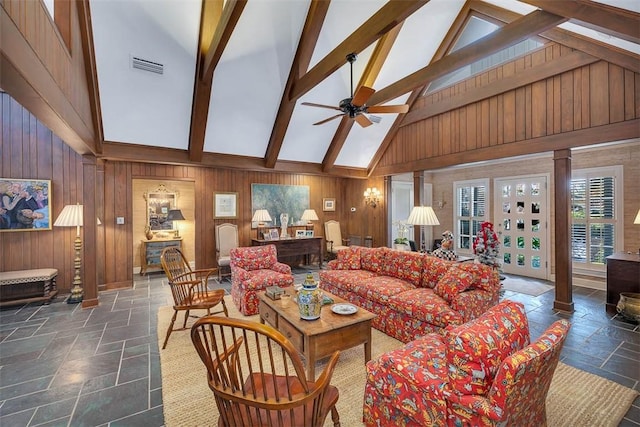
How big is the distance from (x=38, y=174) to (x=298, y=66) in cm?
473

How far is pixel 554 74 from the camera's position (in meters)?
4.23

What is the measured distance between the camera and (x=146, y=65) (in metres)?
4.13

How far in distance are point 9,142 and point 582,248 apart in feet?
34.2

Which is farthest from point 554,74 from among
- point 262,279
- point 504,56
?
Result: point 262,279

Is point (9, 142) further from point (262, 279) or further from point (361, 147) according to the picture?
point (361, 147)

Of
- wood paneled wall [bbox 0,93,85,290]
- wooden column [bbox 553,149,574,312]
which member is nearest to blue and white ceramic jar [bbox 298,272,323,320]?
wooden column [bbox 553,149,574,312]

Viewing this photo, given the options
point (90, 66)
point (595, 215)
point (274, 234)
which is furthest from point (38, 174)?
point (595, 215)

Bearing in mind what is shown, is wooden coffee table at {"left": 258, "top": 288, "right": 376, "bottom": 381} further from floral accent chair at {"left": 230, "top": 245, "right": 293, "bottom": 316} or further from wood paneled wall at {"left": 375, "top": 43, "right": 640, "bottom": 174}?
wood paneled wall at {"left": 375, "top": 43, "right": 640, "bottom": 174}

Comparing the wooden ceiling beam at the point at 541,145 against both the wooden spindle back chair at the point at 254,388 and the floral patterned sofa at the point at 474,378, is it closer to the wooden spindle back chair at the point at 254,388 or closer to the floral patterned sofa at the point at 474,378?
the floral patterned sofa at the point at 474,378

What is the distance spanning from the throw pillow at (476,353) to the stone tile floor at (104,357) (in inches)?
60.5

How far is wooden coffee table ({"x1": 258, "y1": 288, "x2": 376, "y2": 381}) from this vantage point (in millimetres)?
2312

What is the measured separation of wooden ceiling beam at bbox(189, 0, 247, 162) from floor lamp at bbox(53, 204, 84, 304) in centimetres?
216

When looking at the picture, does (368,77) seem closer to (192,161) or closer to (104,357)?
(192,161)

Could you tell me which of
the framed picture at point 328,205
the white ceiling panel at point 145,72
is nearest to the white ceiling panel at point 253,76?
the white ceiling panel at point 145,72
